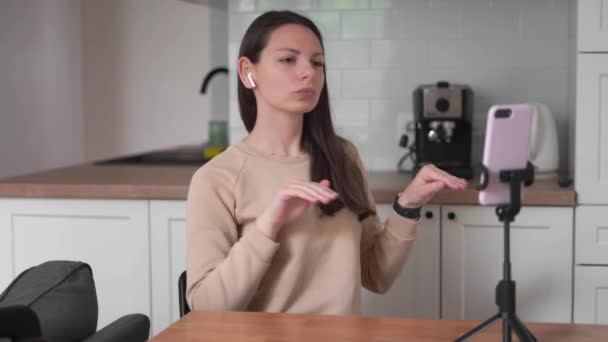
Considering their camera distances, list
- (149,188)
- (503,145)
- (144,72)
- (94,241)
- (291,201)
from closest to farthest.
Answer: (503,145) → (291,201) → (149,188) → (94,241) → (144,72)

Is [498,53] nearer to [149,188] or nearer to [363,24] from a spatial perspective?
[363,24]

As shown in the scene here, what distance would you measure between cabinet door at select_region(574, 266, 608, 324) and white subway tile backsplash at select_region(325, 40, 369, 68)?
3.40 feet

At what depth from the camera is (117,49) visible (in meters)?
5.73

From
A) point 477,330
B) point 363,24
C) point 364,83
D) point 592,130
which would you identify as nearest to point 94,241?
point 364,83

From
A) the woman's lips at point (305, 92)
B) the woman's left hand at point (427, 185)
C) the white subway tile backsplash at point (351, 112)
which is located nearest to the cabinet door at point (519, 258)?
the white subway tile backsplash at point (351, 112)

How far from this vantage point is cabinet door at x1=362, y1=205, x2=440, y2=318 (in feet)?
8.96

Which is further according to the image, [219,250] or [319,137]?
[319,137]

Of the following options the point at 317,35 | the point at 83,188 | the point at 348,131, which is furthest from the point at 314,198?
the point at 348,131

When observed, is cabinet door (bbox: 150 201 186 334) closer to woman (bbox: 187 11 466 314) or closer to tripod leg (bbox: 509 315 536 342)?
woman (bbox: 187 11 466 314)

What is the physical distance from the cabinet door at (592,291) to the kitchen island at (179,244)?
0.03 meters

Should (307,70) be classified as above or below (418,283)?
above

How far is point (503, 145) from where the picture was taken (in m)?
1.26

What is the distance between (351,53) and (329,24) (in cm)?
13

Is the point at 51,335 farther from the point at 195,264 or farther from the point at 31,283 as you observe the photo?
the point at 195,264
